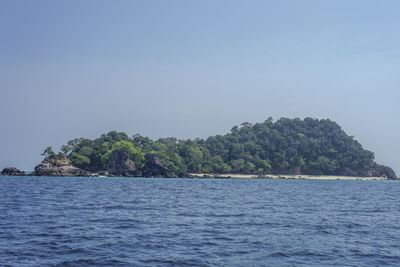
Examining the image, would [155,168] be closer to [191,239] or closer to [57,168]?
[57,168]

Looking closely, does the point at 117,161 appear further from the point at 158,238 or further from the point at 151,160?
the point at 158,238

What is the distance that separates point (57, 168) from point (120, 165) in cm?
3006

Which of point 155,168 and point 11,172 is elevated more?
point 155,168

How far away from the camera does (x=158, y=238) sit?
23578mm

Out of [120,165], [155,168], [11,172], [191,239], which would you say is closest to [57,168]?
A: [11,172]

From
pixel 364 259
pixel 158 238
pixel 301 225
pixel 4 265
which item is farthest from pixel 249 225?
pixel 4 265

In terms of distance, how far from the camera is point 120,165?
623ft

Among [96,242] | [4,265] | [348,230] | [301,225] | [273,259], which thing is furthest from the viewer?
[301,225]

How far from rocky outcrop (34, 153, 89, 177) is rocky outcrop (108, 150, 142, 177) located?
44.2 ft

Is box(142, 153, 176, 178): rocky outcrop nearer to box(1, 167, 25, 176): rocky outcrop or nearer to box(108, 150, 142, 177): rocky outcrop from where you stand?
box(108, 150, 142, 177): rocky outcrop

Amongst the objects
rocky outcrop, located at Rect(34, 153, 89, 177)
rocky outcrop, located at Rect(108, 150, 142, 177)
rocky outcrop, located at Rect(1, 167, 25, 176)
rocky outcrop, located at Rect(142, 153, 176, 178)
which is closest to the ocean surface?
rocky outcrop, located at Rect(34, 153, 89, 177)

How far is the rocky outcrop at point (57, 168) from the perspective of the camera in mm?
174625

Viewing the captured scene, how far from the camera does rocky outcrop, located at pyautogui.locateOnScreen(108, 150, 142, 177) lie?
7443 inches

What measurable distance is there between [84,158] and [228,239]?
182833 millimetres
